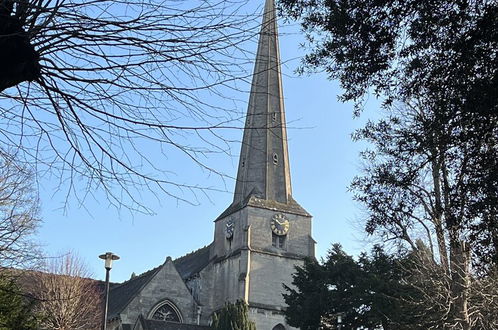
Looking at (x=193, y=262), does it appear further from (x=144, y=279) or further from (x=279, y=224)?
(x=279, y=224)

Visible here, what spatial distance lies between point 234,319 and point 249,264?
442 inches

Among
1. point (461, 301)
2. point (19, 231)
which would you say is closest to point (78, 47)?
point (19, 231)

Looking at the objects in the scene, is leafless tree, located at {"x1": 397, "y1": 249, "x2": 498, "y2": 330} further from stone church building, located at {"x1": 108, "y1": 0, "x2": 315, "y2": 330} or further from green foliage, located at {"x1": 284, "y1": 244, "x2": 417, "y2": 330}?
stone church building, located at {"x1": 108, "y1": 0, "x2": 315, "y2": 330}

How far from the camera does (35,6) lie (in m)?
4.58

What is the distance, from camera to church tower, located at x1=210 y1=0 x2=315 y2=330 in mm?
50969

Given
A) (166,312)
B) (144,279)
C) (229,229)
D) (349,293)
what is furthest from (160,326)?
(349,293)

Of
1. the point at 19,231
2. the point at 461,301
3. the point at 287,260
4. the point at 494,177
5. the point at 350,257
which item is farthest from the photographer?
the point at 287,260

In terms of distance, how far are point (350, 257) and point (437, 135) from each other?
24727 millimetres

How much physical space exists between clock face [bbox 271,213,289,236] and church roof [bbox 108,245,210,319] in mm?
8122

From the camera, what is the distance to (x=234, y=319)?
40656 mm

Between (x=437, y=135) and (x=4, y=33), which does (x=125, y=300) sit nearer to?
(x=437, y=135)

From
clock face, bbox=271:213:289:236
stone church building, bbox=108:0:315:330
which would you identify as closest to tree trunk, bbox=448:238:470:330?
stone church building, bbox=108:0:315:330

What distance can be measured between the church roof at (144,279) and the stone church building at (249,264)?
0.50 feet

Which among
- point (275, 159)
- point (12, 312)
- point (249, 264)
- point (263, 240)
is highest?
point (275, 159)
